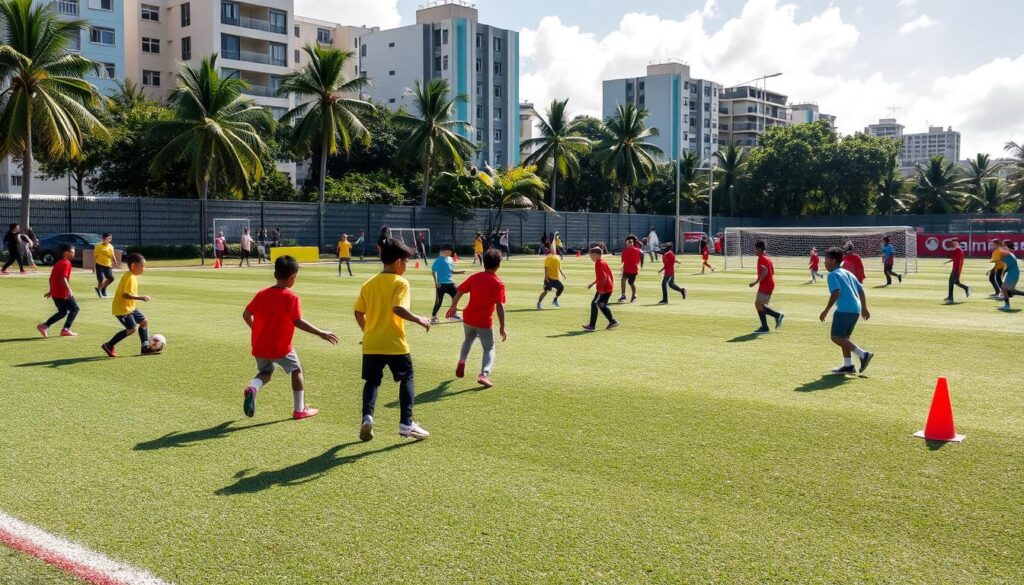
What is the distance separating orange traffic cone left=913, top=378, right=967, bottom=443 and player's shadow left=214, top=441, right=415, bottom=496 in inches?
178

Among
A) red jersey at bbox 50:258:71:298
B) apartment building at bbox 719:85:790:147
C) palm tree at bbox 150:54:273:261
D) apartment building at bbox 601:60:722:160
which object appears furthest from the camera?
apartment building at bbox 719:85:790:147

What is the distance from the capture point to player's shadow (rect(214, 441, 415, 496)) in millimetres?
5727

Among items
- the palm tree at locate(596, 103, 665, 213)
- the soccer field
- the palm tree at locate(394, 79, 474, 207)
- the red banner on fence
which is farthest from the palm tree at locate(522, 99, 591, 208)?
the soccer field

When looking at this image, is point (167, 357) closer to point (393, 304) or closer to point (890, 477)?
point (393, 304)

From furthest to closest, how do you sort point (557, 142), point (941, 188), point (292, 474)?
point (941, 188) < point (557, 142) < point (292, 474)

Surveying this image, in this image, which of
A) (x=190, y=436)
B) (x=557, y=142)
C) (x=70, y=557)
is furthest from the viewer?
(x=557, y=142)

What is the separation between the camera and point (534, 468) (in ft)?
20.3

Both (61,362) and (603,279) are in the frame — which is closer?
(61,362)

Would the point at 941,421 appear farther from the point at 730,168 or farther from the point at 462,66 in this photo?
the point at 462,66

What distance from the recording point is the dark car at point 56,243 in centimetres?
3391

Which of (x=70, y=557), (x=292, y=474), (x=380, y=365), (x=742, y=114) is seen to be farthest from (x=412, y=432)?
(x=742, y=114)

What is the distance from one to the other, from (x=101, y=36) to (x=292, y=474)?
63316 millimetres

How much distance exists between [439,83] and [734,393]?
45980 mm

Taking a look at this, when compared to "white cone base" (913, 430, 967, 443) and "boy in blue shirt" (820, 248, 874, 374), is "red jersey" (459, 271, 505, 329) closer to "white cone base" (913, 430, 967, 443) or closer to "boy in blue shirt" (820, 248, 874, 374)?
"boy in blue shirt" (820, 248, 874, 374)
